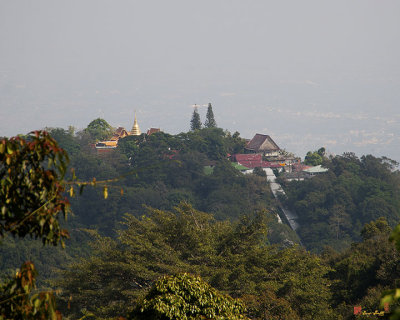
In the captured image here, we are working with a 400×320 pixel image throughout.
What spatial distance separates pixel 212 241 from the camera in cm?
2006

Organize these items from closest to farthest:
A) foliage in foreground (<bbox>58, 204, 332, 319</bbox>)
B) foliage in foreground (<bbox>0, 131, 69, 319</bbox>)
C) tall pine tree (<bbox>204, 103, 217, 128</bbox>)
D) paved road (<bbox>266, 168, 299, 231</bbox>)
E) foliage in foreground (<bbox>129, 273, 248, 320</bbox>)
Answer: foliage in foreground (<bbox>0, 131, 69, 319</bbox>) < foliage in foreground (<bbox>129, 273, 248, 320</bbox>) < foliage in foreground (<bbox>58, 204, 332, 319</bbox>) < paved road (<bbox>266, 168, 299, 231</bbox>) < tall pine tree (<bbox>204, 103, 217, 128</bbox>)

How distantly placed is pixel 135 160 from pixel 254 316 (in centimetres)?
5393

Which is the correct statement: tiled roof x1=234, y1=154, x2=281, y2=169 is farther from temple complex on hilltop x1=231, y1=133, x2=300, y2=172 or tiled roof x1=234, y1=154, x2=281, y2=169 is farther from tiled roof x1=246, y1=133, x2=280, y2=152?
tiled roof x1=246, y1=133, x2=280, y2=152

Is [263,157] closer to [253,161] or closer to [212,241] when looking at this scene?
[253,161]

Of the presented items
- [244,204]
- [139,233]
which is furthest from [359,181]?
[139,233]

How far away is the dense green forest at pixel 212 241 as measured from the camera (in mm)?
15336

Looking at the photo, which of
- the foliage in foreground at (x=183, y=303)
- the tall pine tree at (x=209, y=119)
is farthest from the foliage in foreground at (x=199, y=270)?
the tall pine tree at (x=209, y=119)

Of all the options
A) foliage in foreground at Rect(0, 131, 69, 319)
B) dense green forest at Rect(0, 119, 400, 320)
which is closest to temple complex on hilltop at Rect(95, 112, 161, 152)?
dense green forest at Rect(0, 119, 400, 320)

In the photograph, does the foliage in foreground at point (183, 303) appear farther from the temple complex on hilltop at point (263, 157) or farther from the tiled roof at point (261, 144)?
the tiled roof at point (261, 144)

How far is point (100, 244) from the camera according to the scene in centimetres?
2103

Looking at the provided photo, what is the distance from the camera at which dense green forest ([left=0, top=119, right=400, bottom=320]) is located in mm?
15336

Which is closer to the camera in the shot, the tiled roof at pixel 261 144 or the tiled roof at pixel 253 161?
the tiled roof at pixel 253 161

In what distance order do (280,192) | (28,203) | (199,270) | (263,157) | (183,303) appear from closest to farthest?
1. (28,203)
2. (183,303)
3. (199,270)
4. (280,192)
5. (263,157)

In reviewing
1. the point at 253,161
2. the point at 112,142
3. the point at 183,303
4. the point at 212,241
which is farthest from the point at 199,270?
the point at 112,142
